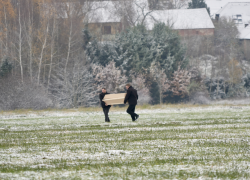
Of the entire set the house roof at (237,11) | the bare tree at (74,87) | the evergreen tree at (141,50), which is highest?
the house roof at (237,11)

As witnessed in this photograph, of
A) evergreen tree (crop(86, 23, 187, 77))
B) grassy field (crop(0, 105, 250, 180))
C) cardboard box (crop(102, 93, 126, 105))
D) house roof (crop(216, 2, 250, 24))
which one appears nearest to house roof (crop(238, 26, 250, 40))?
house roof (crop(216, 2, 250, 24))

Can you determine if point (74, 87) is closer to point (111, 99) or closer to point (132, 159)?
point (111, 99)

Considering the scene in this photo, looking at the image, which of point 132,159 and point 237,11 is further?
point 237,11

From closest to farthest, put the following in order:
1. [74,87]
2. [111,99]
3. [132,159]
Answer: [132,159] < [111,99] < [74,87]

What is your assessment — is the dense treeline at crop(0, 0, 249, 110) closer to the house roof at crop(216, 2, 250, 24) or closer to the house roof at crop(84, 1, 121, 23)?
the house roof at crop(84, 1, 121, 23)

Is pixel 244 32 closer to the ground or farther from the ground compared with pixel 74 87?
farther from the ground

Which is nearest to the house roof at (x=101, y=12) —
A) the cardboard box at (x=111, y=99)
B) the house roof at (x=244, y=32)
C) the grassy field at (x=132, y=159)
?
the house roof at (x=244, y=32)

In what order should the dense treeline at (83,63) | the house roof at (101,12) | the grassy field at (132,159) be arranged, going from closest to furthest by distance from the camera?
the grassy field at (132,159)
the dense treeline at (83,63)
the house roof at (101,12)

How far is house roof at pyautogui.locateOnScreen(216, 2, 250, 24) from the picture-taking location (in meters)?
90.8

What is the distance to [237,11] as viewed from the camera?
303ft

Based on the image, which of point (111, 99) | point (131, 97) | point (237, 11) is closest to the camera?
point (111, 99)

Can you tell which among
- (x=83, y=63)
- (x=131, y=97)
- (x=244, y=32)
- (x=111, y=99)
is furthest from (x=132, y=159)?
(x=244, y=32)

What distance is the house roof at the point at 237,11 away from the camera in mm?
90812

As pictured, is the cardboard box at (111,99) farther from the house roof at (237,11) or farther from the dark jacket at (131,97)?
the house roof at (237,11)
